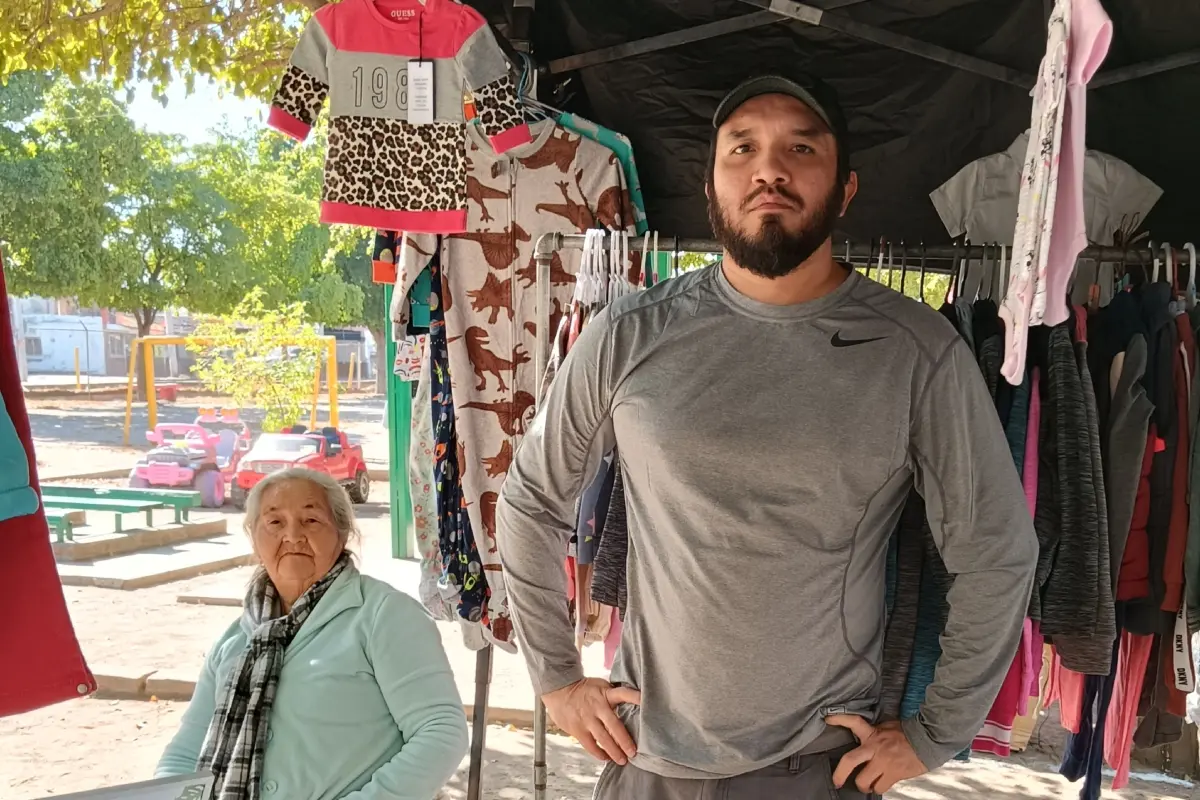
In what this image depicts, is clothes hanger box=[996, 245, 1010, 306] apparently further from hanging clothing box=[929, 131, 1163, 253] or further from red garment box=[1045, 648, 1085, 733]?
red garment box=[1045, 648, 1085, 733]

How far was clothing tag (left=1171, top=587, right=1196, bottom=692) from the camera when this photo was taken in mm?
1996

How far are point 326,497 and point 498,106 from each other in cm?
128

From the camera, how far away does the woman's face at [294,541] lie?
2.20 metres

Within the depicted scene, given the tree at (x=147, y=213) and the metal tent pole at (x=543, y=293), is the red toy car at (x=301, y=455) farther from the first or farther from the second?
the metal tent pole at (x=543, y=293)

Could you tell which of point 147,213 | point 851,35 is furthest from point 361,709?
point 147,213

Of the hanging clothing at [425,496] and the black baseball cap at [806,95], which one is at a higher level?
the black baseball cap at [806,95]

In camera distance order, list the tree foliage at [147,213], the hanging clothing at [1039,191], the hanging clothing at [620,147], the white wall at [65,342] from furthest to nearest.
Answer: the white wall at [65,342], the tree foliage at [147,213], the hanging clothing at [620,147], the hanging clothing at [1039,191]

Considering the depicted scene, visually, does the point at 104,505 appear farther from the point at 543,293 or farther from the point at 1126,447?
the point at 1126,447

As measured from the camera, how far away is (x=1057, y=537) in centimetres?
195

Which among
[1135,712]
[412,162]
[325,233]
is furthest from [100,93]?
[1135,712]

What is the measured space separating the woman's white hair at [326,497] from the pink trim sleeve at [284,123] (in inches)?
42.6

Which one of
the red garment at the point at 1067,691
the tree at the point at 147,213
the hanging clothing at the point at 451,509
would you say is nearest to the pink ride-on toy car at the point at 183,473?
the tree at the point at 147,213

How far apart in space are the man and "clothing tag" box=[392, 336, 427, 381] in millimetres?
1741

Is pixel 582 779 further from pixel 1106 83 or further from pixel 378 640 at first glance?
pixel 1106 83
